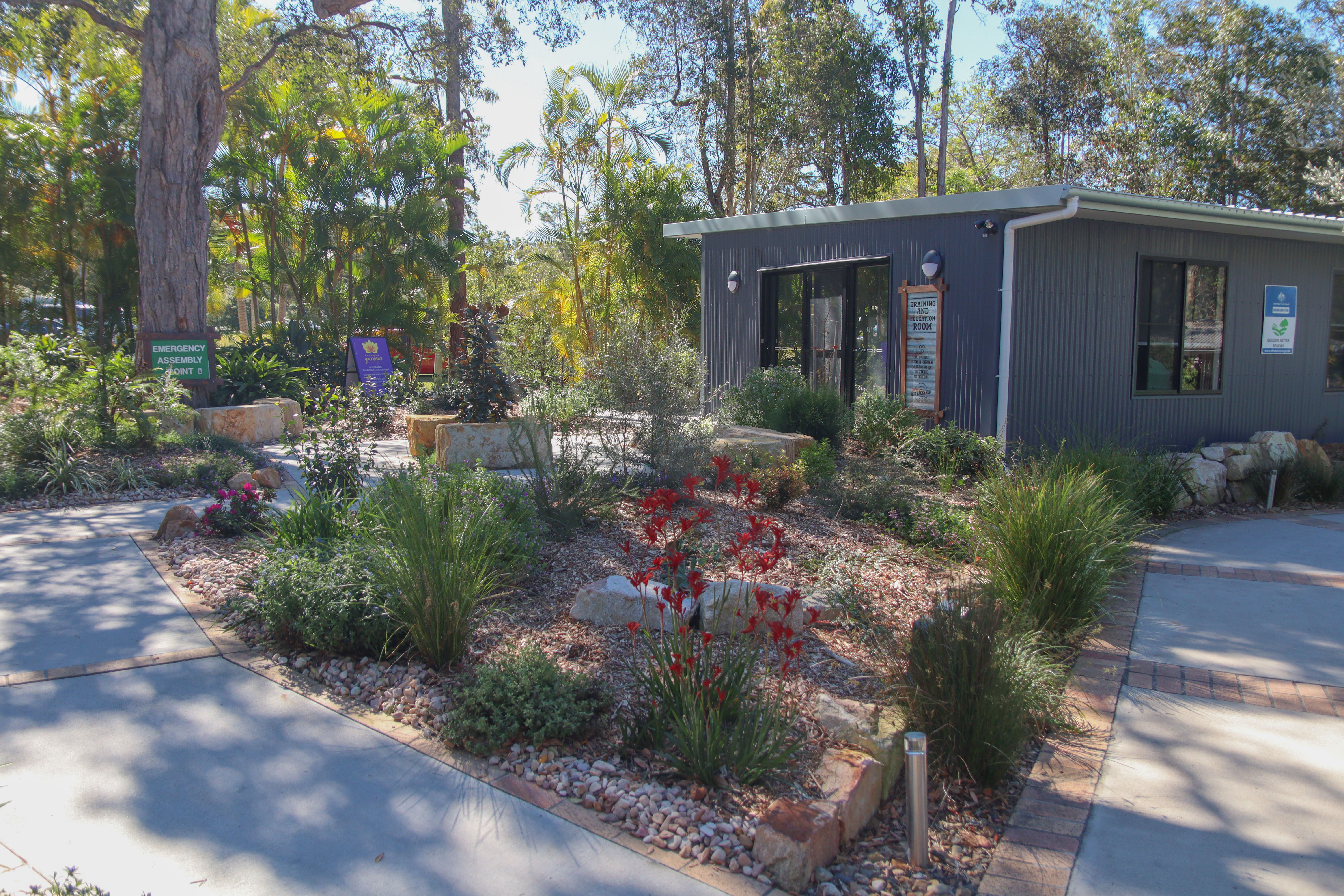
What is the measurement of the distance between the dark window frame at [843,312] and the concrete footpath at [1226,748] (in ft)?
14.9

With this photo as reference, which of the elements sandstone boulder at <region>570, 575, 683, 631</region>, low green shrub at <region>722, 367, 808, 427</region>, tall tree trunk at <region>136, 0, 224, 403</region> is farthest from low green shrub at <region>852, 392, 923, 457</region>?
tall tree trunk at <region>136, 0, 224, 403</region>

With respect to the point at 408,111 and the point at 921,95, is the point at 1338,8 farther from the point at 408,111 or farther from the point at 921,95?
the point at 408,111

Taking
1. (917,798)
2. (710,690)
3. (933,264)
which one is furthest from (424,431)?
(917,798)

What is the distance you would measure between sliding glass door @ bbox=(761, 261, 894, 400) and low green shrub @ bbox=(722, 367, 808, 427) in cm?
38

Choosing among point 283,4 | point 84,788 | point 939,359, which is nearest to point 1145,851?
point 84,788

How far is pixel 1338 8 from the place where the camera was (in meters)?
20.7

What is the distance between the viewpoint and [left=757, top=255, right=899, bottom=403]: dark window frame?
9195 millimetres

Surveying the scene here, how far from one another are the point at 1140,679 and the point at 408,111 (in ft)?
52.5

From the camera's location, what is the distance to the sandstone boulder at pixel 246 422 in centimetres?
921

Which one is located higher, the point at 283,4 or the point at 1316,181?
the point at 283,4

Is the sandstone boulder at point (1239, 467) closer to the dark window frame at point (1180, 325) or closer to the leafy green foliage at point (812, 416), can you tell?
the dark window frame at point (1180, 325)

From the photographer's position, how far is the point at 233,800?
2.59 metres

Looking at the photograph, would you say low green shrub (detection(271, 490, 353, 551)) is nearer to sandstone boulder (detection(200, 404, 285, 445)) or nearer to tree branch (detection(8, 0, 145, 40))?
sandstone boulder (detection(200, 404, 285, 445))

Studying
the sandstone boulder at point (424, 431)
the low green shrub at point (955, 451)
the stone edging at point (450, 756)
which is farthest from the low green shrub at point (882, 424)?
the stone edging at point (450, 756)
